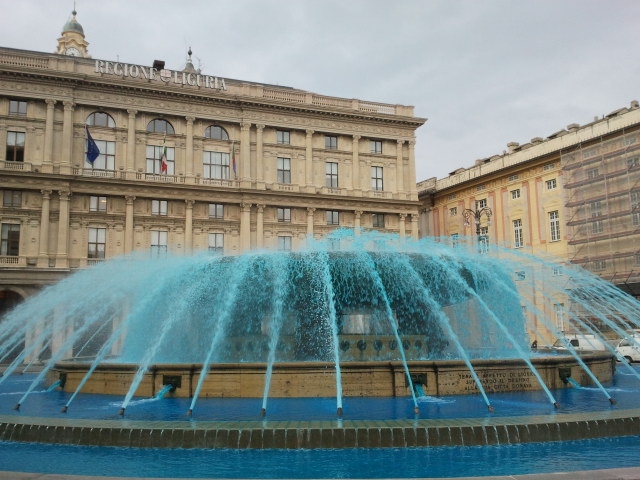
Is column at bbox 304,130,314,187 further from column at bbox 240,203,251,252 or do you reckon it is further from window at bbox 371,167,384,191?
window at bbox 371,167,384,191

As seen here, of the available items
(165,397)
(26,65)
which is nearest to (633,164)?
(165,397)

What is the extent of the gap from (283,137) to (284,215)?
6303mm

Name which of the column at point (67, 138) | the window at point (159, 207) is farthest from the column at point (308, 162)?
the column at point (67, 138)

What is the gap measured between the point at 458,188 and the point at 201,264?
4608 centimetres

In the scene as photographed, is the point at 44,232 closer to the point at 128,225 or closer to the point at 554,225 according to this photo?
the point at 128,225

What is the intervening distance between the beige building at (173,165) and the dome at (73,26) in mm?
24643

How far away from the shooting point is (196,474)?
7.48 m

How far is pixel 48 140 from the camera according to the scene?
4194 centimetres

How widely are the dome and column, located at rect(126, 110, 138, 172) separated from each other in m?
33.5

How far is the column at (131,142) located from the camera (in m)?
44.0

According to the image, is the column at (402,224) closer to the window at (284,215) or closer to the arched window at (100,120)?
the window at (284,215)

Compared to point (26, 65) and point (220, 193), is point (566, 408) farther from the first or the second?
point (26, 65)

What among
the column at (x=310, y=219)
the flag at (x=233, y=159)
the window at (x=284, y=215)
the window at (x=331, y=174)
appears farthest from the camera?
the window at (x=331, y=174)

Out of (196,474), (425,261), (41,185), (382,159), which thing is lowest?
(196,474)
